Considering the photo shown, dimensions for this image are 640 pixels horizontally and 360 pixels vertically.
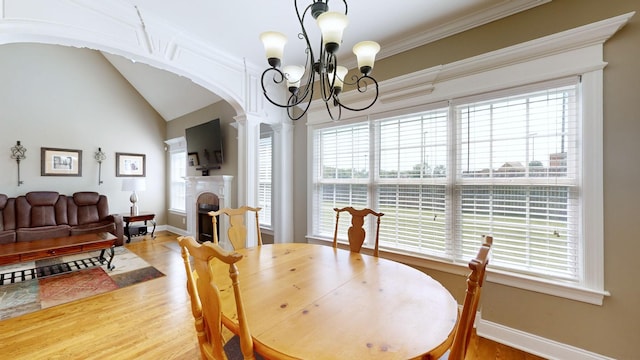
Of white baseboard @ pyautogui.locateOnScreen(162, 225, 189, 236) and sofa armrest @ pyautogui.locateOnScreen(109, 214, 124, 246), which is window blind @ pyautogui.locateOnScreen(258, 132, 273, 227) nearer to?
white baseboard @ pyautogui.locateOnScreen(162, 225, 189, 236)

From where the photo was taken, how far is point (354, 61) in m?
2.87

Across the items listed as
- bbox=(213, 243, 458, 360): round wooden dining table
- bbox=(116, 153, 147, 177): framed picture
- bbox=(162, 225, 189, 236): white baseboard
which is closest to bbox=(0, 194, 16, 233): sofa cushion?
bbox=(116, 153, 147, 177): framed picture

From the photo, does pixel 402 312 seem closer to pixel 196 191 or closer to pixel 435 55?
pixel 435 55

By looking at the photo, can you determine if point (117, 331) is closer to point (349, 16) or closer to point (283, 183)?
point (283, 183)

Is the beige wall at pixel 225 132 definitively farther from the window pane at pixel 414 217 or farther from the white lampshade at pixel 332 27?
the white lampshade at pixel 332 27

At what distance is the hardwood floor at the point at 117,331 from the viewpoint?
187 centimetres

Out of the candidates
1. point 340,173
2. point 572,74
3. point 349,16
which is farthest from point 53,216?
point 572,74

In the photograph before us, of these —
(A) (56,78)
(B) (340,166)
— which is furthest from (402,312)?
(A) (56,78)

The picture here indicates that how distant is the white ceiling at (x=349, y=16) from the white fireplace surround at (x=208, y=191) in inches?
91.9

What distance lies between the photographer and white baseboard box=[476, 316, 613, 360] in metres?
1.76

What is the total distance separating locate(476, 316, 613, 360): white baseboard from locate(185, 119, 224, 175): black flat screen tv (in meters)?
4.42

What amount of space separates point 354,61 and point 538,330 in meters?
2.96

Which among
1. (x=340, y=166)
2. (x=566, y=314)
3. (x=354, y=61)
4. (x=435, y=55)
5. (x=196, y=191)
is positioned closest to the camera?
(x=566, y=314)

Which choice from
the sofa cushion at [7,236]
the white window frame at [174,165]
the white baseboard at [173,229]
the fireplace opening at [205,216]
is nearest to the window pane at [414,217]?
the fireplace opening at [205,216]
